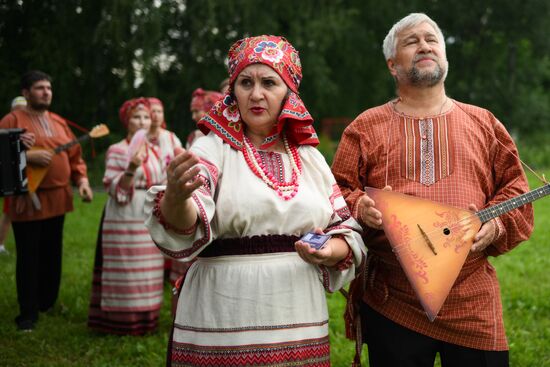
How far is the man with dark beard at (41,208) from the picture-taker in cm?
556

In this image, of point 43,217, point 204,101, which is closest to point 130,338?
point 43,217

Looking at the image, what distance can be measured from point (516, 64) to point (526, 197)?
1014 inches

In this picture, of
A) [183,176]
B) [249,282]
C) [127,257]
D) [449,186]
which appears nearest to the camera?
[183,176]

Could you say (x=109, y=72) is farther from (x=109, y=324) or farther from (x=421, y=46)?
(x=421, y=46)

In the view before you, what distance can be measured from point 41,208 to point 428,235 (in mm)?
Answer: 4056

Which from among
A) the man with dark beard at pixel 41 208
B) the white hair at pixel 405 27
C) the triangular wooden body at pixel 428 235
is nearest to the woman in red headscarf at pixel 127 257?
the man with dark beard at pixel 41 208

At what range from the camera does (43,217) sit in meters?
5.65

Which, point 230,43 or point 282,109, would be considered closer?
point 282,109

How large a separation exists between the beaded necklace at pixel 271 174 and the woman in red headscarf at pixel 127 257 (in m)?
2.97

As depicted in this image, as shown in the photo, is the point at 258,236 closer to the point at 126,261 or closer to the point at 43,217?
the point at 126,261

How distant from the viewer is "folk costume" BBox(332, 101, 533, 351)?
2.65 meters

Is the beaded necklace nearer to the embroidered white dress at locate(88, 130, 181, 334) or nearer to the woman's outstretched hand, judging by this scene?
the woman's outstretched hand

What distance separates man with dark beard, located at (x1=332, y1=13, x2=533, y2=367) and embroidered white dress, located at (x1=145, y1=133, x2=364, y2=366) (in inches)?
13.0

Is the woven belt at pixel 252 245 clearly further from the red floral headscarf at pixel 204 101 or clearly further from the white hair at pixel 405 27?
the red floral headscarf at pixel 204 101
